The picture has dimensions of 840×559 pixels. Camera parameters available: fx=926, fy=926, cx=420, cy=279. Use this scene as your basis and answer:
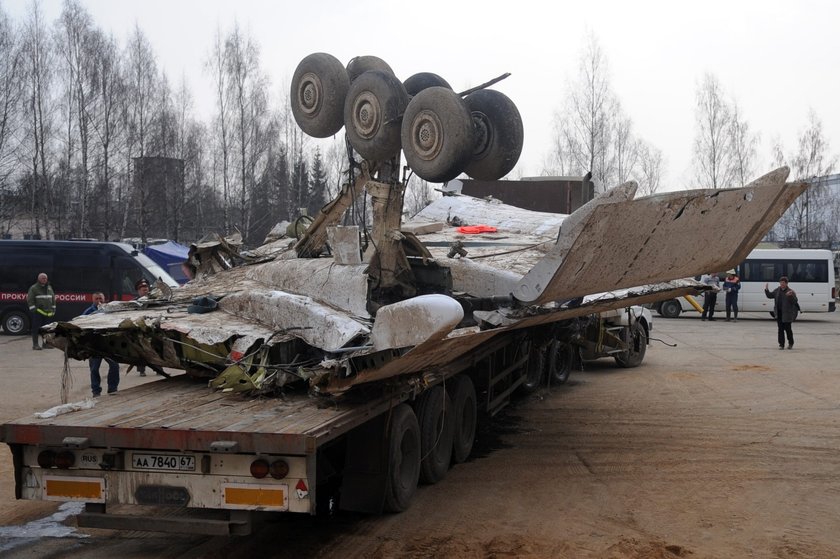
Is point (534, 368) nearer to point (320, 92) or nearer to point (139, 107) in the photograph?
point (320, 92)

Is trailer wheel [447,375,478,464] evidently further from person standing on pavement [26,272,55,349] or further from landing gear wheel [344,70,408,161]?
person standing on pavement [26,272,55,349]

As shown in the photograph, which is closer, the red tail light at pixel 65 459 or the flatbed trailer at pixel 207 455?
the flatbed trailer at pixel 207 455

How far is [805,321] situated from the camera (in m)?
30.3

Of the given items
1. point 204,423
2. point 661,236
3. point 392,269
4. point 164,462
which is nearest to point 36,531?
point 164,462

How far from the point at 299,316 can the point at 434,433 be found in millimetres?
1768

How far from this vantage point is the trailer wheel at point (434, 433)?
8.08 metres

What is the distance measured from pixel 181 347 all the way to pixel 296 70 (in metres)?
3.31

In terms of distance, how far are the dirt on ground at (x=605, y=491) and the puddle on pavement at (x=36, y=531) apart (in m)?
0.03

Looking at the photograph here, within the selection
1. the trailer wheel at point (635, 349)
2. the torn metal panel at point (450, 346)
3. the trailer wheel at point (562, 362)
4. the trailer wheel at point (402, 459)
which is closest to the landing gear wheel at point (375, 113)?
the torn metal panel at point (450, 346)

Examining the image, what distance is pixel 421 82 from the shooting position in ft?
31.3

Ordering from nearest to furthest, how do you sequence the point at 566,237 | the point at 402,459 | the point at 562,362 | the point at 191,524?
the point at 191,524, the point at 566,237, the point at 402,459, the point at 562,362

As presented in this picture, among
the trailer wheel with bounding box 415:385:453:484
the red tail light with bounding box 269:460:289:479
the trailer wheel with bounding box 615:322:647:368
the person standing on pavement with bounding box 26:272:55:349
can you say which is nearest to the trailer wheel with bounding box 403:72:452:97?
the trailer wheel with bounding box 415:385:453:484

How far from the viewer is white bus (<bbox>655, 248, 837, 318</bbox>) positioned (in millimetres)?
31156

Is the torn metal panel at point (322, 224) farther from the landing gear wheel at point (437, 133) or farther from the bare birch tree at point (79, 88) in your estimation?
the bare birch tree at point (79, 88)
